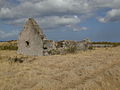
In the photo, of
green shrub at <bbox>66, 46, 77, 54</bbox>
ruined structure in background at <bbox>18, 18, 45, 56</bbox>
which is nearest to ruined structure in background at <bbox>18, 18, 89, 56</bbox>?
ruined structure in background at <bbox>18, 18, 45, 56</bbox>

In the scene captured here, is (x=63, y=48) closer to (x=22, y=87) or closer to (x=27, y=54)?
(x=27, y=54)

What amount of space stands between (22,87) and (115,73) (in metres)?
5.22

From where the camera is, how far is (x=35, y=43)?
29.6 meters

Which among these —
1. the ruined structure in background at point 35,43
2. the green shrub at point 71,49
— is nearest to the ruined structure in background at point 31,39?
the ruined structure in background at point 35,43

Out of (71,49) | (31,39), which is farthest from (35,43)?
(71,49)

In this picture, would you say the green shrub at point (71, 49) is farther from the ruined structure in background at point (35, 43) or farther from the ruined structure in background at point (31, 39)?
the ruined structure in background at point (31, 39)

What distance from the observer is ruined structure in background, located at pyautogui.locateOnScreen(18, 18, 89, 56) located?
2922 cm

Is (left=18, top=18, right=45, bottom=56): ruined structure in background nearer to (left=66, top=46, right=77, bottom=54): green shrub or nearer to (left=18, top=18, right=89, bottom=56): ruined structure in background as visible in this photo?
(left=18, top=18, right=89, bottom=56): ruined structure in background

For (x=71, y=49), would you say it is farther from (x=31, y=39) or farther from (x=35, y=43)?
(x=31, y=39)

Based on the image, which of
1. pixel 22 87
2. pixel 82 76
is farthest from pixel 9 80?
pixel 82 76

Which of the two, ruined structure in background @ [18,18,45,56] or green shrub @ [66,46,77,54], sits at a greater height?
ruined structure in background @ [18,18,45,56]

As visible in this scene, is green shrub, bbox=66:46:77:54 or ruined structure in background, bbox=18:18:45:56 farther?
green shrub, bbox=66:46:77:54

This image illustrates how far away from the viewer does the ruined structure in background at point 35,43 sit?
95.9 feet

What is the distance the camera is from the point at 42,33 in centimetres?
3011
